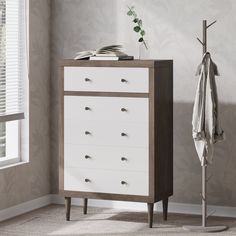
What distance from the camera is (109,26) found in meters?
5.64

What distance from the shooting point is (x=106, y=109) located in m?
5.03

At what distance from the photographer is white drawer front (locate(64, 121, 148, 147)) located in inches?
195

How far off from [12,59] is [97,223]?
1.37 meters

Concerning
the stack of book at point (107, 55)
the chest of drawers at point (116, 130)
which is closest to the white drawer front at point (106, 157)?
the chest of drawers at point (116, 130)

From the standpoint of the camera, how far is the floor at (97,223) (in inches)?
193

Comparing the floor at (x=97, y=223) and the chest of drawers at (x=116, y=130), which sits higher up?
the chest of drawers at (x=116, y=130)

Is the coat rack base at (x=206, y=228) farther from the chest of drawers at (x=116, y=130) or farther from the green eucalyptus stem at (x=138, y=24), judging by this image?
the green eucalyptus stem at (x=138, y=24)

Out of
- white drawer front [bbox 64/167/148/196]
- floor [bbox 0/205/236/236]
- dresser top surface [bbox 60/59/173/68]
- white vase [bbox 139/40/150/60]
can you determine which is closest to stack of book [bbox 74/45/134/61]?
dresser top surface [bbox 60/59/173/68]

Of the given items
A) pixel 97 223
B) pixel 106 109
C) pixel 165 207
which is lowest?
pixel 97 223

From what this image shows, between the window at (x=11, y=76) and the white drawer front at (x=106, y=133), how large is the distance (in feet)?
1.63

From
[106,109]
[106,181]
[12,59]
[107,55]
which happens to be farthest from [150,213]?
[12,59]

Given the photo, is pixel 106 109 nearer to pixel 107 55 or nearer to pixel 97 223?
pixel 107 55

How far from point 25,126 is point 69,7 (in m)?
1.01

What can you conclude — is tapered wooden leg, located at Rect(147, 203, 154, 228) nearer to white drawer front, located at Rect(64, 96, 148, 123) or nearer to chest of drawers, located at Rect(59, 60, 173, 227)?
chest of drawers, located at Rect(59, 60, 173, 227)
